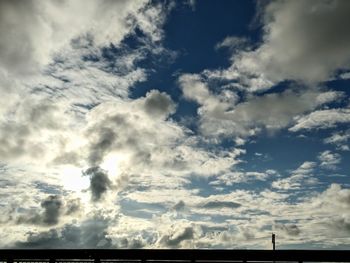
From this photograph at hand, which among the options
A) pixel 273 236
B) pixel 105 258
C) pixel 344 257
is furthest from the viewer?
pixel 273 236

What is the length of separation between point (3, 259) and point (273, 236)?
19.3 meters

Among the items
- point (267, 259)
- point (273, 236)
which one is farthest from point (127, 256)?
point (273, 236)

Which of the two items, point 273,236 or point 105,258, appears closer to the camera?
point 105,258

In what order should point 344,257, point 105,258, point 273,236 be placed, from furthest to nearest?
point 273,236
point 105,258
point 344,257

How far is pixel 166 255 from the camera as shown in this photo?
1242cm

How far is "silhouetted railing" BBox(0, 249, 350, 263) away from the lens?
1199cm

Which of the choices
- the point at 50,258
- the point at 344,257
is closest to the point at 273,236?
the point at 344,257

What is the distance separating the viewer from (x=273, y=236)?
93.5 feet

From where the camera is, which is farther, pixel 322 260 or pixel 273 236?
pixel 273 236

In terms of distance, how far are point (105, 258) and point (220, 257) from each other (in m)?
3.40

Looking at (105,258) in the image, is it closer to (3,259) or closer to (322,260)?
(3,259)

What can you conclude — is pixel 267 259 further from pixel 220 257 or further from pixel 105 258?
pixel 105 258

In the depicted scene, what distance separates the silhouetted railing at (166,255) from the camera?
11992 mm

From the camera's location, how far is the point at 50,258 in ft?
42.8
